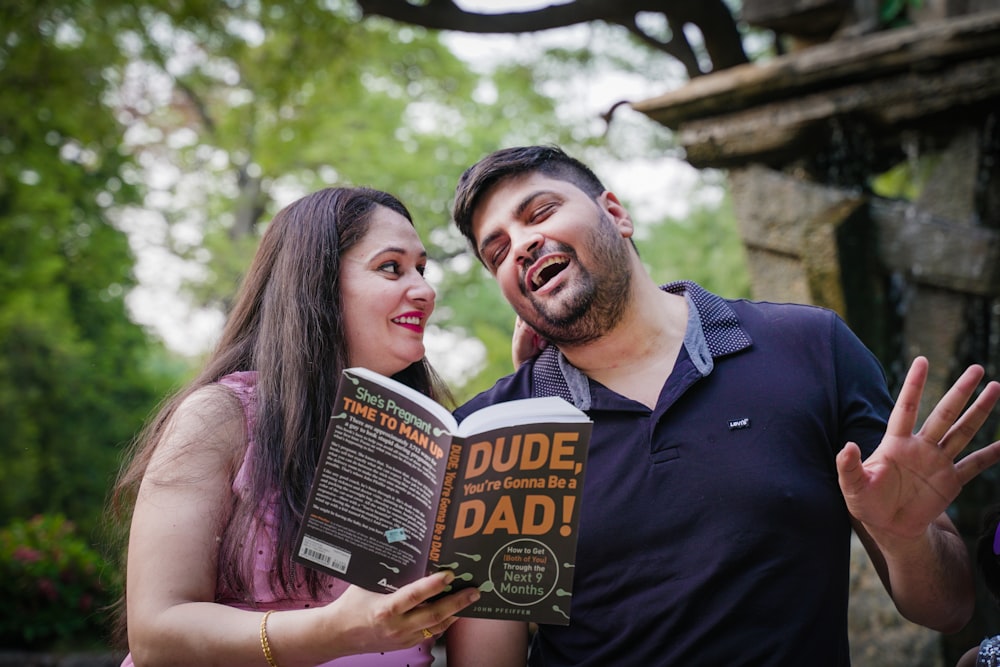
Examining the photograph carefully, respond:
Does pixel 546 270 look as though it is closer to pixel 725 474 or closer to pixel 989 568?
pixel 725 474

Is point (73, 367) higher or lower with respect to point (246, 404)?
higher

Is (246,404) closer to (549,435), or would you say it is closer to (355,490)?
(355,490)

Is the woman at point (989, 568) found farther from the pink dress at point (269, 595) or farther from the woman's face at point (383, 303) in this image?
the woman's face at point (383, 303)

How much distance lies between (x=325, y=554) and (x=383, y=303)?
2.81ft

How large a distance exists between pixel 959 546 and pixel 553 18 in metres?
3.58

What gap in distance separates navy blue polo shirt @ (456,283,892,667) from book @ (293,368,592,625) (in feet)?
1.57

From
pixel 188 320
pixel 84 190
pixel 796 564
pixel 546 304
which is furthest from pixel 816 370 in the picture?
pixel 188 320

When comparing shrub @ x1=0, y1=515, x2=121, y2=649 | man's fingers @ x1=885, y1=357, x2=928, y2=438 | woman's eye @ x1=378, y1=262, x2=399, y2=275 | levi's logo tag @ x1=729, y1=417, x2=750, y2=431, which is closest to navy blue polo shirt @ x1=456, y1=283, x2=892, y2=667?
levi's logo tag @ x1=729, y1=417, x2=750, y2=431

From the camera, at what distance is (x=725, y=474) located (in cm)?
196

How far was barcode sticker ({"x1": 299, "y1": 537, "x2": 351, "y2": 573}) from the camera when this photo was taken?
1.45 meters

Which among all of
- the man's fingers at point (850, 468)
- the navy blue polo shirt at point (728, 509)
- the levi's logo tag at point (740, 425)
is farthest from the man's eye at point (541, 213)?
the man's fingers at point (850, 468)

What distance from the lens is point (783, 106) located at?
13.3 feet

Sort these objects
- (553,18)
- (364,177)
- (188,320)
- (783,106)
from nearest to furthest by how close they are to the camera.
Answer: (783,106) → (553,18) → (364,177) → (188,320)

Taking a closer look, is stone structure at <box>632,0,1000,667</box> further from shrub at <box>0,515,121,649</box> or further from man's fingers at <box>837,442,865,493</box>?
shrub at <box>0,515,121,649</box>
